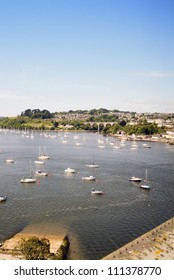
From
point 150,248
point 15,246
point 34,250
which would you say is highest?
point 34,250

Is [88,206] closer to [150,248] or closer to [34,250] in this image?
[150,248]

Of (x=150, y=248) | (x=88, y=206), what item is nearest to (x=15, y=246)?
(x=150, y=248)

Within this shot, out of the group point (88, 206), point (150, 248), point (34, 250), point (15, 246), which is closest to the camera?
point (34, 250)

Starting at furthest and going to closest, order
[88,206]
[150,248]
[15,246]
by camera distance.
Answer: [88,206], [15,246], [150,248]

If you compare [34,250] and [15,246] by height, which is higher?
[34,250]

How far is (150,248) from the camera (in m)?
6.21

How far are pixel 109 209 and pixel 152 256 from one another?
402 centimetres

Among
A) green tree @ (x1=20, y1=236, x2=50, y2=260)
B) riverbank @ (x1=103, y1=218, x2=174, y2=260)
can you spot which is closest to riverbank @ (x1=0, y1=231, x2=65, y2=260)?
green tree @ (x1=20, y1=236, x2=50, y2=260)

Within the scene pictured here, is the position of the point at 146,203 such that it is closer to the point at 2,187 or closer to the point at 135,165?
the point at 2,187

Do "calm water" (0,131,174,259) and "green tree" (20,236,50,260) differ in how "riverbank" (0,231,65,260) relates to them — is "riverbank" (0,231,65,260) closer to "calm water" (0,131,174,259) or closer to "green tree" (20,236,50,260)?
"calm water" (0,131,174,259)

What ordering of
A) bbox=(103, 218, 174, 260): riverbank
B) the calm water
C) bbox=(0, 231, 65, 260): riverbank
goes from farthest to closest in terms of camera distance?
the calm water, bbox=(0, 231, 65, 260): riverbank, bbox=(103, 218, 174, 260): riverbank

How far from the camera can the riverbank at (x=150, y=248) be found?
579cm

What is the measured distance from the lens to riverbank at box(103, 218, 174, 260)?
5.79 m

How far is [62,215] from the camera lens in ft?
30.1
